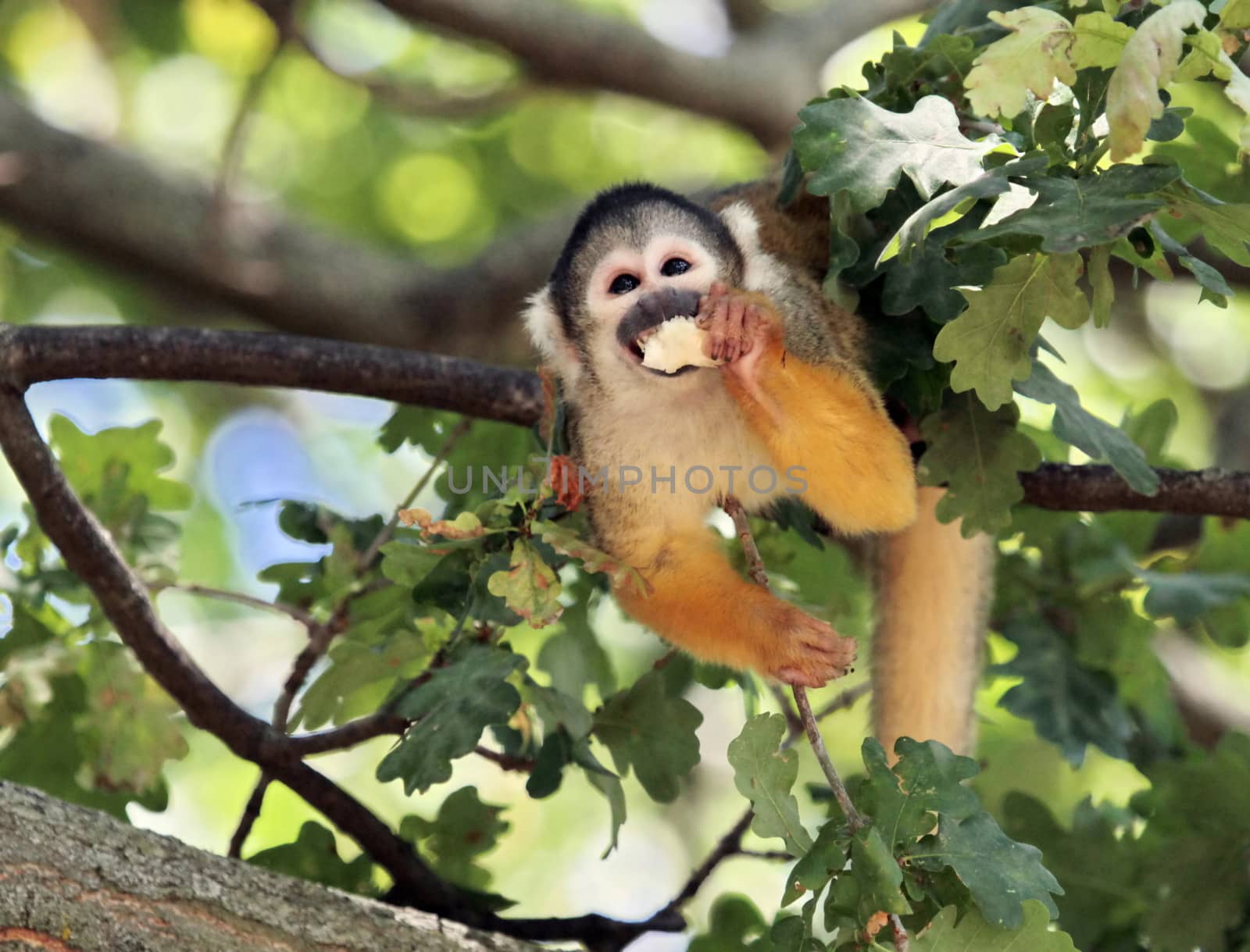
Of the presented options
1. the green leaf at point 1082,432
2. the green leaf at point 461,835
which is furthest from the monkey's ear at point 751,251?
the green leaf at point 461,835

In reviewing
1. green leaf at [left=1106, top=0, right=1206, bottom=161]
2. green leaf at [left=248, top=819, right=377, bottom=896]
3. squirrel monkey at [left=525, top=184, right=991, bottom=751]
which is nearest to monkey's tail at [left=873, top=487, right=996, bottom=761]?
squirrel monkey at [left=525, top=184, right=991, bottom=751]

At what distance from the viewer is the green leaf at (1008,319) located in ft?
7.29

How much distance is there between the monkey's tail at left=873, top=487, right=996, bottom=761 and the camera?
3.76m

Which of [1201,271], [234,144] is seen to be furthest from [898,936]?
[234,144]

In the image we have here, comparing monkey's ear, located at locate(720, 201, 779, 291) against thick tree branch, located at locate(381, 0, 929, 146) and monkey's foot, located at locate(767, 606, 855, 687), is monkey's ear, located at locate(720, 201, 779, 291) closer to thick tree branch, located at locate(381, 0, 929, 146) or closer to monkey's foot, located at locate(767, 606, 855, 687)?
monkey's foot, located at locate(767, 606, 855, 687)

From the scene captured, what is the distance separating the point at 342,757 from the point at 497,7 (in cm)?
417

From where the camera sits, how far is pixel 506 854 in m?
7.91

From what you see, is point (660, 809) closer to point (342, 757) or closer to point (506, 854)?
point (506, 854)

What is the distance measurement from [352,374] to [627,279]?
72 cm

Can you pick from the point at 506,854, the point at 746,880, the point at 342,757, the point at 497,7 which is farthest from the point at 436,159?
the point at 746,880

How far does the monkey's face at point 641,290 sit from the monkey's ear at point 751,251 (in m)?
0.10

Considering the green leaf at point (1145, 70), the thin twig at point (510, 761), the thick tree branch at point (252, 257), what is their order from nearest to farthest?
the green leaf at point (1145, 70) < the thin twig at point (510, 761) < the thick tree branch at point (252, 257)

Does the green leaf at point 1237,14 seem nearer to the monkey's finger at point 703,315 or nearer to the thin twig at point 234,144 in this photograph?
the monkey's finger at point 703,315

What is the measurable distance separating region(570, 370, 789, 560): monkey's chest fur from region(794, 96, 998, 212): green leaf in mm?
909
